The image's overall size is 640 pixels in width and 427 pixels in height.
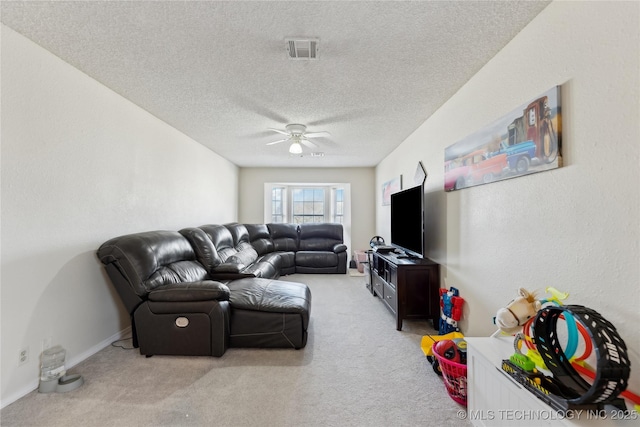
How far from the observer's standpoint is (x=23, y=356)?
1.79m

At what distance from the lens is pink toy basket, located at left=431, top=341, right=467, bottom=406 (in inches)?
66.2

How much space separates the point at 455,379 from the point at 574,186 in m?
1.34

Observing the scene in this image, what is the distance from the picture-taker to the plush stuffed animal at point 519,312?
4.39 ft

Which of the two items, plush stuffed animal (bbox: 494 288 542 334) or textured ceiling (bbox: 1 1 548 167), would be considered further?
textured ceiling (bbox: 1 1 548 167)

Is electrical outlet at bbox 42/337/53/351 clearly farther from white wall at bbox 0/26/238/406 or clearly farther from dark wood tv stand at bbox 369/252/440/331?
dark wood tv stand at bbox 369/252/440/331

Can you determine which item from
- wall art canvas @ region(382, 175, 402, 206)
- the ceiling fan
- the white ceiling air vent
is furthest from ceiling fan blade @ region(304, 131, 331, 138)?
the white ceiling air vent

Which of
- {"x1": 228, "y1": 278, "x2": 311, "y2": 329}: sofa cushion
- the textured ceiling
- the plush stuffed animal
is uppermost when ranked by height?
the textured ceiling

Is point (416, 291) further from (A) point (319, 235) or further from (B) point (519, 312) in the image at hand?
(A) point (319, 235)

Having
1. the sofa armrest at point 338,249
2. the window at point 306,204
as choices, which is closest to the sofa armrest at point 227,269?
the sofa armrest at point 338,249

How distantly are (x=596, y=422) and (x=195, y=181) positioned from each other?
4626 millimetres

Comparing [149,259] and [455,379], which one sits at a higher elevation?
[149,259]

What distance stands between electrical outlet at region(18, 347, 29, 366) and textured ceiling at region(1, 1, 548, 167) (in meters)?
2.12

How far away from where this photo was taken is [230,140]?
4.16 m

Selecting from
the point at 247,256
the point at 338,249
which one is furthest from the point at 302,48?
the point at 338,249
